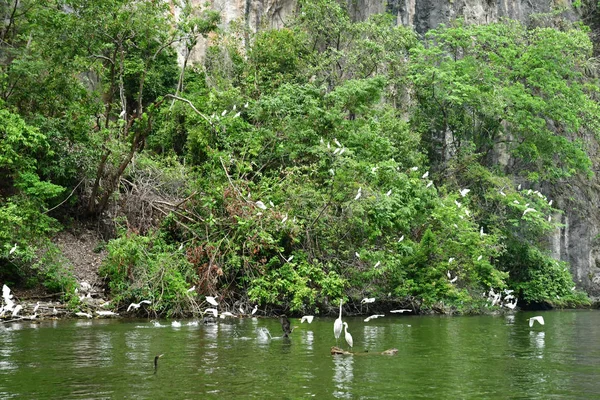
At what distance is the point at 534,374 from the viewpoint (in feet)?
27.0

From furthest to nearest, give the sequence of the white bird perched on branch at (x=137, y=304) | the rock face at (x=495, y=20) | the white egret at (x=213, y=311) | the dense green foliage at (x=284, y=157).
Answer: the rock face at (x=495, y=20) → the dense green foliage at (x=284, y=157) → the white bird perched on branch at (x=137, y=304) → the white egret at (x=213, y=311)

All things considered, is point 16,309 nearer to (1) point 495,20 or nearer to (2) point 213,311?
(2) point 213,311

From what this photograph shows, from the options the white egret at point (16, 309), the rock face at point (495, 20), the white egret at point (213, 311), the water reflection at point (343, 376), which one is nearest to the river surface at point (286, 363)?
the water reflection at point (343, 376)

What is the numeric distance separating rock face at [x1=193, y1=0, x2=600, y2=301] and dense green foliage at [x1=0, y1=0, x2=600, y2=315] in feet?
8.45

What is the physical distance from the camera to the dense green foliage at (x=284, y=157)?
58.2 feet

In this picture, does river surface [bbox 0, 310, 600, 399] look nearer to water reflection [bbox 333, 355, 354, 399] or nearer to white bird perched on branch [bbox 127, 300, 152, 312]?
water reflection [bbox 333, 355, 354, 399]

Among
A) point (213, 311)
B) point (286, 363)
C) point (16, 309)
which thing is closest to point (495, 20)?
point (213, 311)

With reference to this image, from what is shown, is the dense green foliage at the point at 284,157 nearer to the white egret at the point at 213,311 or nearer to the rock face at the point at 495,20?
the white egret at the point at 213,311

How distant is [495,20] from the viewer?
3256cm

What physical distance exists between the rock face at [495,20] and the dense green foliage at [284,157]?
2.57 meters

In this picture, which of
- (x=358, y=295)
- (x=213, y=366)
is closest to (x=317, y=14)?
(x=358, y=295)

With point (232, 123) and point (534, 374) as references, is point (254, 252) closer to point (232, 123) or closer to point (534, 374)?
point (232, 123)

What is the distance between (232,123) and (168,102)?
4572mm

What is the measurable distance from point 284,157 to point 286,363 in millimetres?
13692
